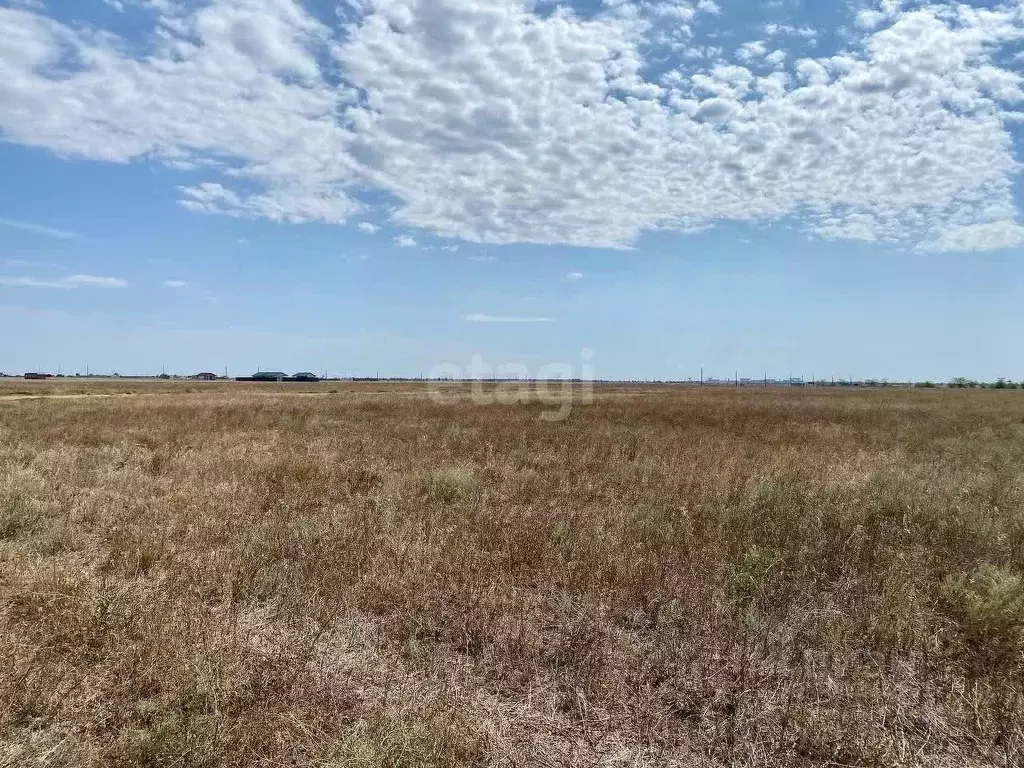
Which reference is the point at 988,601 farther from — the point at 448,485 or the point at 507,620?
the point at 448,485

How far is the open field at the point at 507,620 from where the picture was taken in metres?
3.08

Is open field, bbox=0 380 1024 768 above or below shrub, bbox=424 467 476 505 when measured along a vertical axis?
below

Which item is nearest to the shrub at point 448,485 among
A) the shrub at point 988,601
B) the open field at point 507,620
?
the open field at point 507,620

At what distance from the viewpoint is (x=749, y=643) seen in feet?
13.7

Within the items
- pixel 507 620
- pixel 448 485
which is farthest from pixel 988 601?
pixel 448 485

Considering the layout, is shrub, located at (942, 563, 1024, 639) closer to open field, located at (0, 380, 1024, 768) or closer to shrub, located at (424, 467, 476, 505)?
open field, located at (0, 380, 1024, 768)

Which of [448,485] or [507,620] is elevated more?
[448,485]

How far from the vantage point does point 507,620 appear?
4.52 metres

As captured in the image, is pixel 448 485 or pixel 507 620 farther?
pixel 448 485

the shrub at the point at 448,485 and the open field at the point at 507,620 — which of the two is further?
the shrub at the point at 448,485

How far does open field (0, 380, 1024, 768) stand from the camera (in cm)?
308

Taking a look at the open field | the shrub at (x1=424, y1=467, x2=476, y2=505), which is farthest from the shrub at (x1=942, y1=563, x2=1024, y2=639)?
the shrub at (x1=424, y1=467, x2=476, y2=505)

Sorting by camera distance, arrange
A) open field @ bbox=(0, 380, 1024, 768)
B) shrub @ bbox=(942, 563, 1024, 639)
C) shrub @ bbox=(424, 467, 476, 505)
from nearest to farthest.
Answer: open field @ bbox=(0, 380, 1024, 768) < shrub @ bbox=(942, 563, 1024, 639) < shrub @ bbox=(424, 467, 476, 505)

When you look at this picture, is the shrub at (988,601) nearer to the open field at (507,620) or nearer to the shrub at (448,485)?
the open field at (507,620)
